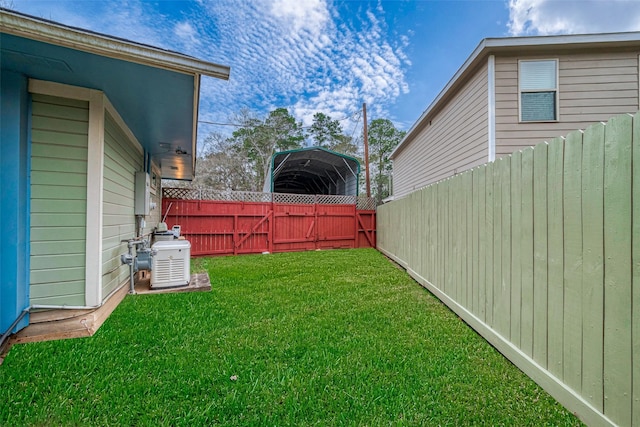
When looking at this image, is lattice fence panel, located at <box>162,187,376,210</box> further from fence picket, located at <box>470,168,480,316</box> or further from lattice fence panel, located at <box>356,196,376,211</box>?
fence picket, located at <box>470,168,480,316</box>

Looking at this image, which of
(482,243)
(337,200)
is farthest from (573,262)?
(337,200)

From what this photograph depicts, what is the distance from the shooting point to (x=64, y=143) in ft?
8.27

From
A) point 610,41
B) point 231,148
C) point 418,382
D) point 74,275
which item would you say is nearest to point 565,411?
point 418,382

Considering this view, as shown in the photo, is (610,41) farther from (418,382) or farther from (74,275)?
(74,275)

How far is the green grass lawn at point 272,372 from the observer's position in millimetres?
1478

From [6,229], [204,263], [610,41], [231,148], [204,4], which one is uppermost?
[204,4]

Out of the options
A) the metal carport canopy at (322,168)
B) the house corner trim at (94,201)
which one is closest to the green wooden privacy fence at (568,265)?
the house corner trim at (94,201)

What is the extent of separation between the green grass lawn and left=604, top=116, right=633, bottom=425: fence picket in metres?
0.33

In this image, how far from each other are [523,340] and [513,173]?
125cm

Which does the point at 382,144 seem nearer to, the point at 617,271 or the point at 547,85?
the point at 547,85

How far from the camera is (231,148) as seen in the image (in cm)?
1812

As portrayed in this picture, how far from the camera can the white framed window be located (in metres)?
4.64

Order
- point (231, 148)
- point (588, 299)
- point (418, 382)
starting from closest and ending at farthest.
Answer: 1. point (588, 299)
2. point (418, 382)
3. point (231, 148)

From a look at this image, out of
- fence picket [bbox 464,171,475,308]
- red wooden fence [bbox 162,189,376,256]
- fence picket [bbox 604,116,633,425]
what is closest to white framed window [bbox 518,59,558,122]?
fence picket [bbox 464,171,475,308]
